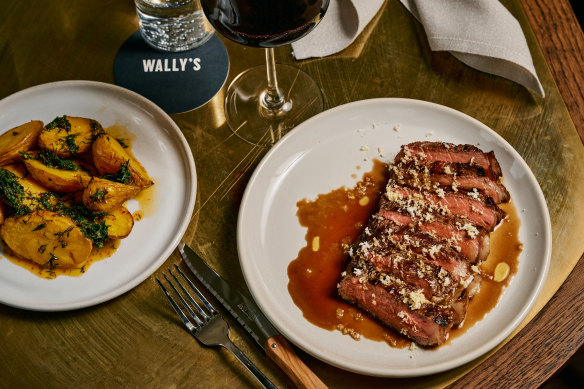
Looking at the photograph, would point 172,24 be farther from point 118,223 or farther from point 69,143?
point 118,223

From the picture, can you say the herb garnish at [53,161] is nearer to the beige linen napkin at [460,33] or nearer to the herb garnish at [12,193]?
the herb garnish at [12,193]

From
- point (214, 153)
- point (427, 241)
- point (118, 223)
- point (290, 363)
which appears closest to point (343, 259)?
point (427, 241)

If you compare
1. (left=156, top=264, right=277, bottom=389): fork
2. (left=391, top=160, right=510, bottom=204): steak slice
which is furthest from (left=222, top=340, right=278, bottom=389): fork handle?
(left=391, top=160, right=510, bottom=204): steak slice

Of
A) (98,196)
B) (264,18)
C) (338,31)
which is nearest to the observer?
(264,18)

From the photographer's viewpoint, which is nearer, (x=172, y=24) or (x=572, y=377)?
(x=172, y=24)

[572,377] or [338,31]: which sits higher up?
[338,31]

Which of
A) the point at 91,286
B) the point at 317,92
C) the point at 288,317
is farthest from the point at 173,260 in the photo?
the point at 317,92
